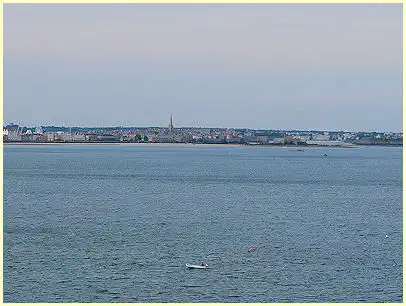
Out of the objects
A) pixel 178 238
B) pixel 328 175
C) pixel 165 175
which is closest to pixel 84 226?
pixel 178 238

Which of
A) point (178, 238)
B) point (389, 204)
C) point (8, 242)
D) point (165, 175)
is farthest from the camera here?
point (165, 175)

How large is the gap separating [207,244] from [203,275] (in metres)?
6.17

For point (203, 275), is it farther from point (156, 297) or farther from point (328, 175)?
point (328, 175)

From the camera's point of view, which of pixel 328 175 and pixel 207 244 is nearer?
pixel 207 244

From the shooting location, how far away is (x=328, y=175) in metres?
85.1

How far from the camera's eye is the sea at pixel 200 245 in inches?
1024

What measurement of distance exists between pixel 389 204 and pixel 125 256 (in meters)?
26.7

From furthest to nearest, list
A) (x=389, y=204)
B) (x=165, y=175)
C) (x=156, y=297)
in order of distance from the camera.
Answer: (x=165, y=175) → (x=389, y=204) → (x=156, y=297)

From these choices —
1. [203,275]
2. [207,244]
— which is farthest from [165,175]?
[203,275]

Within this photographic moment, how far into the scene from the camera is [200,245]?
110 ft

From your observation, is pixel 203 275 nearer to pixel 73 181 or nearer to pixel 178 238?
pixel 178 238

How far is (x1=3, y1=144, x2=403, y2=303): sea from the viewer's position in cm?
2600

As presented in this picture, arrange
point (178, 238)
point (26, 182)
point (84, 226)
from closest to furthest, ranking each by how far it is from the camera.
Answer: point (178, 238) < point (84, 226) < point (26, 182)

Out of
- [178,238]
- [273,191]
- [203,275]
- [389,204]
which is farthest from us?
[273,191]
